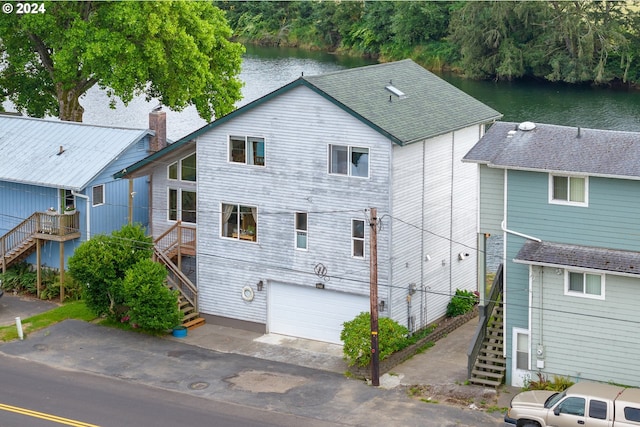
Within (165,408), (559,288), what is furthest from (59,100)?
(559,288)

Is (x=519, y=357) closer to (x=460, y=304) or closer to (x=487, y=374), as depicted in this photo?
(x=487, y=374)

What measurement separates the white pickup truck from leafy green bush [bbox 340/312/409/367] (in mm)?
6159

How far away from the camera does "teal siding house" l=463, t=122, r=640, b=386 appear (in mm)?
32469

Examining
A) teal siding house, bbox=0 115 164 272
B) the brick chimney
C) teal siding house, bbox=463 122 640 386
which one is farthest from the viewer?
the brick chimney

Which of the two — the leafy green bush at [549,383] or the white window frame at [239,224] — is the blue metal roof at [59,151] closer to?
the white window frame at [239,224]

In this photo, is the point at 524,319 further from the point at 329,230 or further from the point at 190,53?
the point at 190,53

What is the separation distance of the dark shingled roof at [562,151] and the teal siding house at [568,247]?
0.03m

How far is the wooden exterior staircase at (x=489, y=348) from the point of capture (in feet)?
114

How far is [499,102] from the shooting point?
93812 millimetres

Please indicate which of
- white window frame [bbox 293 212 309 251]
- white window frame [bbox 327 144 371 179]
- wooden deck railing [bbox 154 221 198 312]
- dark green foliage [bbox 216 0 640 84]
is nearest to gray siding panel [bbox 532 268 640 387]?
white window frame [bbox 327 144 371 179]

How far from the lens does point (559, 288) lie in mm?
33125

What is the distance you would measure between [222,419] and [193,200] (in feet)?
41.5

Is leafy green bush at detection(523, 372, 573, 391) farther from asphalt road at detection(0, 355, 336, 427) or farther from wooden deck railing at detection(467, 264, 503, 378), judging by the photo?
asphalt road at detection(0, 355, 336, 427)

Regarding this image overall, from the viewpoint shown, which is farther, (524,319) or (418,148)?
(418,148)
